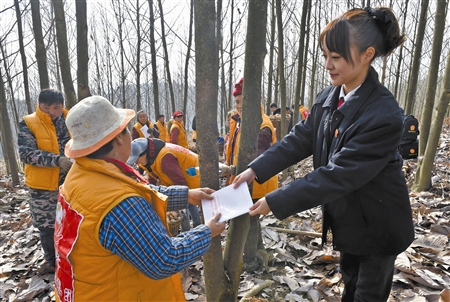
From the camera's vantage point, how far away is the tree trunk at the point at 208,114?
1785 mm

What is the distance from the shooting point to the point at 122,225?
1236 millimetres

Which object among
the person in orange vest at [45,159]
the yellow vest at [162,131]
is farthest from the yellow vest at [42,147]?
the yellow vest at [162,131]

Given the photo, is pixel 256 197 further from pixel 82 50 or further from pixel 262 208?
pixel 82 50

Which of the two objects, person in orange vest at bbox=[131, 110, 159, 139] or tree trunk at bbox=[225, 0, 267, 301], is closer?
tree trunk at bbox=[225, 0, 267, 301]

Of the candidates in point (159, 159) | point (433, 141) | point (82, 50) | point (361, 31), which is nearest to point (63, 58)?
point (82, 50)

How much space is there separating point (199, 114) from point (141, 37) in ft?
34.1

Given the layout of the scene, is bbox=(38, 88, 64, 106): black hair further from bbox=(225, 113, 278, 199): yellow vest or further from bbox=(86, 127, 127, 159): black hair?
bbox=(86, 127, 127, 159): black hair

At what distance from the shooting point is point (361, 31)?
1463 millimetres

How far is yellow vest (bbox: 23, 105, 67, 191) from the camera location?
3.44 metres

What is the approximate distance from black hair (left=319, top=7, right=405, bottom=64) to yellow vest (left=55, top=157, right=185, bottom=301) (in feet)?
3.91

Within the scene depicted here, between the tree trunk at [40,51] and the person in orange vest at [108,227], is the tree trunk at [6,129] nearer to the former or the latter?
the tree trunk at [40,51]

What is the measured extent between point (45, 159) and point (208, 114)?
98.3 inches

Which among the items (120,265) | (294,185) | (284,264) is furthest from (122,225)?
(284,264)

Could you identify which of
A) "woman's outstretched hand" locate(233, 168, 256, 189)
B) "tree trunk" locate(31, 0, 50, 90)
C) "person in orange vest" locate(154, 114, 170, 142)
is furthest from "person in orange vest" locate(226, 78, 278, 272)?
"person in orange vest" locate(154, 114, 170, 142)
